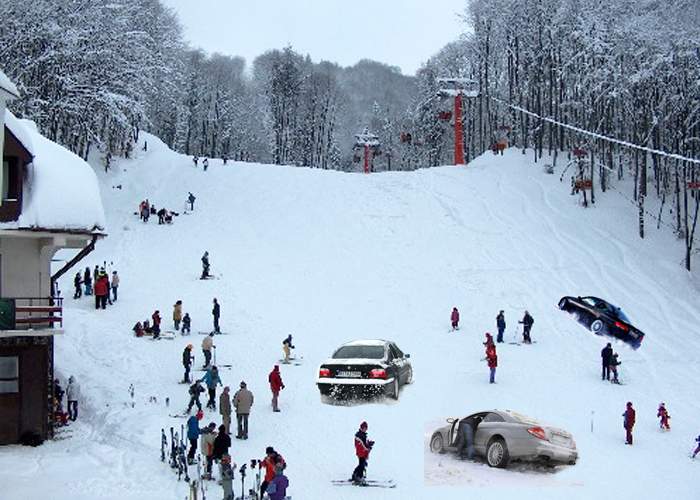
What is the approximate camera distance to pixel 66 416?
22.1m

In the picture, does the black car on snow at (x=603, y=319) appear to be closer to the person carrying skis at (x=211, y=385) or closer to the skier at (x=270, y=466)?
the person carrying skis at (x=211, y=385)

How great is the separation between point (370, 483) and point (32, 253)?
1288cm

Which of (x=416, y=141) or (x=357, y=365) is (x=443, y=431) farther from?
(x=416, y=141)

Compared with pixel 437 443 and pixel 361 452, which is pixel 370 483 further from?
pixel 437 443

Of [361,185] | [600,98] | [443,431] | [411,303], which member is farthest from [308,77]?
[443,431]

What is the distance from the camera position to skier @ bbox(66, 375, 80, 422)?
2227 centimetres

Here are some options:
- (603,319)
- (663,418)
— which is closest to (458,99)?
(603,319)

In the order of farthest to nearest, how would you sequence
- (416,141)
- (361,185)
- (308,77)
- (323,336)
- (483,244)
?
1. (308,77)
2. (416,141)
3. (361,185)
4. (483,244)
5. (323,336)

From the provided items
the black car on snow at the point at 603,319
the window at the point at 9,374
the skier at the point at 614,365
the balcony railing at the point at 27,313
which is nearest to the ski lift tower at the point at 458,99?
the black car on snow at the point at 603,319

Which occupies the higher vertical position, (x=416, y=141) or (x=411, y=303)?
(x=416, y=141)

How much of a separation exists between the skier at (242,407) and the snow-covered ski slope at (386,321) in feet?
1.60

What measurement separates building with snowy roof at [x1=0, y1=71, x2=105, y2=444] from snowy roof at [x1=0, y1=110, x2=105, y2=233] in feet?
0.09

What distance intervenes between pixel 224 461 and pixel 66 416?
912 centimetres

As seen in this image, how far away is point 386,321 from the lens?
29.2 meters
